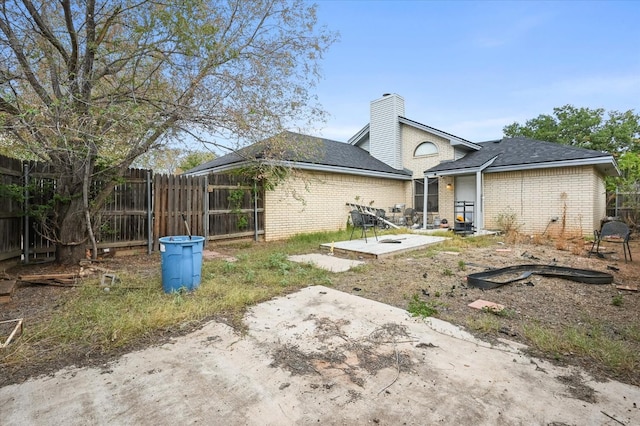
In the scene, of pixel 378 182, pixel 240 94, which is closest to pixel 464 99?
pixel 378 182

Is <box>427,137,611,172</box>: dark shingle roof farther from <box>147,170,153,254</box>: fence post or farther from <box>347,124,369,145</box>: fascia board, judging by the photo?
<box>147,170,153,254</box>: fence post

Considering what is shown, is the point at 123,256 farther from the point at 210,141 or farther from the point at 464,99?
the point at 464,99

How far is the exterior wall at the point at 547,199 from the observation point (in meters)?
10.2

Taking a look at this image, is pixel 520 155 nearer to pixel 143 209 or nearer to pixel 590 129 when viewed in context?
pixel 143 209

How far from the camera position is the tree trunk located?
5.54m

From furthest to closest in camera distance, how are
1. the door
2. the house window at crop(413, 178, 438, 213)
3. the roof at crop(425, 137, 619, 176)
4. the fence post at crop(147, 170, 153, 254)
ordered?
1. the house window at crop(413, 178, 438, 213)
2. the door
3. the roof at crop(425, 137, 619, 176)
4. the fence post at crop(147, 170, 153, 254)

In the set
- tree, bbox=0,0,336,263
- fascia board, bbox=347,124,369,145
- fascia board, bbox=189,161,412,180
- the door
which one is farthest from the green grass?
fascia board, bbox=347,124,369,145

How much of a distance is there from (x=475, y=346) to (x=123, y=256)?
279 inches

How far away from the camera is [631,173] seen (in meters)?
11.5

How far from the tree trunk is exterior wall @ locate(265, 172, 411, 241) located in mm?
4710

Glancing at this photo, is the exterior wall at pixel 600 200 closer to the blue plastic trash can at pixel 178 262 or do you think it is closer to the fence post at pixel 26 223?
the blue plastic trash can at pixel 178 262

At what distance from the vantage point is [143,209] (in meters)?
7.17

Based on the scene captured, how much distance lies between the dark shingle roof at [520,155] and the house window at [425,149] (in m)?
1.24

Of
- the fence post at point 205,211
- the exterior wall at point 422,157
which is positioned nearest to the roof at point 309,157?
the exterior wall at point 422,157
